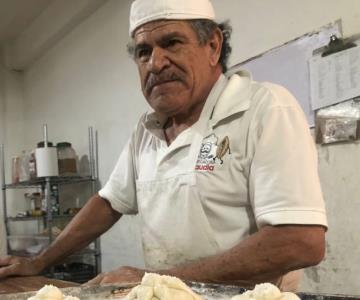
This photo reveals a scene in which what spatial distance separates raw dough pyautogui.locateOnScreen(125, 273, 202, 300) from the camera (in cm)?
75

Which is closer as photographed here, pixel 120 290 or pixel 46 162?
pixel 120 290

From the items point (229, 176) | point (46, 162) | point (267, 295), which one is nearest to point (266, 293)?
point (267, 295)

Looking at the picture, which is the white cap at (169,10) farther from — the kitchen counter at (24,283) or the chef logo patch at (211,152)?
the kitchen counter at (24,283)

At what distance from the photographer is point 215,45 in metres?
1.30

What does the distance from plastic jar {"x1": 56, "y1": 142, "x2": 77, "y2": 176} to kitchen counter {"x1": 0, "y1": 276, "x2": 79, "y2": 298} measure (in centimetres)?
214

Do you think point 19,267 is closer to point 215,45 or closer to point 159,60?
point 159,60

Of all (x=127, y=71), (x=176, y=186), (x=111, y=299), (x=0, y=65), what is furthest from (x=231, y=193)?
(x=0, y=65)

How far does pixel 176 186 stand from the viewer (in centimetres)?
121

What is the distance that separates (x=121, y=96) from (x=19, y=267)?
194 centimetres

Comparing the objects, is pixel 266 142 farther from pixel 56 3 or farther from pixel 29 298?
pixel 56 3

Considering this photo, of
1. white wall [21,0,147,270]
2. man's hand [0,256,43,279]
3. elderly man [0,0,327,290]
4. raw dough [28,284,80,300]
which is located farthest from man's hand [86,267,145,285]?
white wall [21,0,147,270]

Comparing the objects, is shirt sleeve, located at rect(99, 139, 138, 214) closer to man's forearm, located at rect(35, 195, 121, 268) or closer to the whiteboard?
man's forearm, located at rect(35, 195, 121, 268)

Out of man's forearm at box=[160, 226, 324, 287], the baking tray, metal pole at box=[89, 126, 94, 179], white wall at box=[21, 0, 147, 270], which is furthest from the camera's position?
metal pole at box=[89, 126, 94, 179]

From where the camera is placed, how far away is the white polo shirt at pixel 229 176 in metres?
0.99
